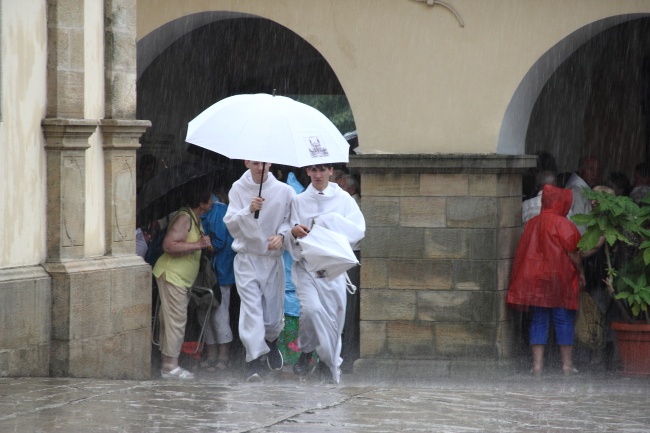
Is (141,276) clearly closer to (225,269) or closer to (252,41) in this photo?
(225,269)

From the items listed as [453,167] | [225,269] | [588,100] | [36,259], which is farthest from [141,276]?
[588,100]

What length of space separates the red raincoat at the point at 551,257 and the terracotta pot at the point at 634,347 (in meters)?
0.53

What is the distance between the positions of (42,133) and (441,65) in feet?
14.9

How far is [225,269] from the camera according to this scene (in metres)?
12.2

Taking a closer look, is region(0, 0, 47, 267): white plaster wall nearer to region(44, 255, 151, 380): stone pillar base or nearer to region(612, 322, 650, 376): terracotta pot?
region(44, 255, 151, 380): stone pillar base

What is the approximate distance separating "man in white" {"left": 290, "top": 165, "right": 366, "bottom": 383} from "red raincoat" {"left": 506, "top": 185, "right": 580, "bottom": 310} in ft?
7.67

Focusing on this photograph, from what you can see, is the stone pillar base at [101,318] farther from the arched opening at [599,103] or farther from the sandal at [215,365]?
the arched opening at [599,103]

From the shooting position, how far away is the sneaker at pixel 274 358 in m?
10.8

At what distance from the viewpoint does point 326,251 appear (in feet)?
32.7

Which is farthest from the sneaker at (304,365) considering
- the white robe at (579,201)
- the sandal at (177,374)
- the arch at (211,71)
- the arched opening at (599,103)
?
the arched opening at (599,103)

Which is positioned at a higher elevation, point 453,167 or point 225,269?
point 453,167

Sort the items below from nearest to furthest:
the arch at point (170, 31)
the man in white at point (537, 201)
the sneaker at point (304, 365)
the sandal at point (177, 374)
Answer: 1. the sneaker at point (304, 365)
2. the sandal at point (177, 374)
3. the man in white at point (537, 201)
4. the arch at point (170, 31)

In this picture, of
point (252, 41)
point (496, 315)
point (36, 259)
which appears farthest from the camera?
point (252, 41)

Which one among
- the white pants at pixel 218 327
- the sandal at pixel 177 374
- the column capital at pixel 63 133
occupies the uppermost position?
the column capital at pixel 63 133
